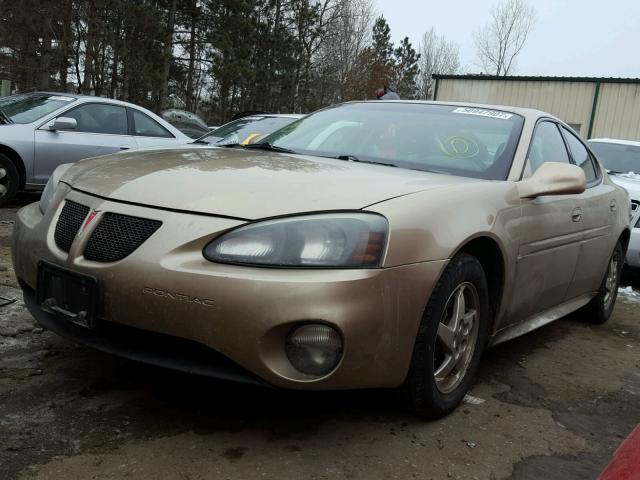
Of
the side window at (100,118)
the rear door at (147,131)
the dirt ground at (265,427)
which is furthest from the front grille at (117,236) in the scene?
the rear door at (147,131)

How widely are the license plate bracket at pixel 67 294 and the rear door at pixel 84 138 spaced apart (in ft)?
16.6

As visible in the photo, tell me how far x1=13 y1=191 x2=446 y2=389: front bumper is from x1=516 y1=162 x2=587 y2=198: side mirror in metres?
0.97

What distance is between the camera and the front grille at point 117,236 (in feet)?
7.30

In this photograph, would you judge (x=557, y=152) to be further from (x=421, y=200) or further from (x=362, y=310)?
(x=362, y=310)

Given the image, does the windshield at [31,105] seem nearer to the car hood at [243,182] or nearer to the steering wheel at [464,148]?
the car hood at [243,182]

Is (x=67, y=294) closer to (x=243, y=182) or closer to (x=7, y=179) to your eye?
(x=243, y=182)

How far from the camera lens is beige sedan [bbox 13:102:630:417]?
2098 mm

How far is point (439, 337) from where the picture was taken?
2551 mm

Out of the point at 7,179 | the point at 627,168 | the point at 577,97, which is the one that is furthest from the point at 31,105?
the point at 577,97

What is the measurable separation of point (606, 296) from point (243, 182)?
322 centimetres

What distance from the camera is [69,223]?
2.46m

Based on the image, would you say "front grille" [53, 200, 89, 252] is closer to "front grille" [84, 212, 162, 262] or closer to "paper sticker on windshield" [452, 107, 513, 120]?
"front grille" [84, 212, 162, 262]

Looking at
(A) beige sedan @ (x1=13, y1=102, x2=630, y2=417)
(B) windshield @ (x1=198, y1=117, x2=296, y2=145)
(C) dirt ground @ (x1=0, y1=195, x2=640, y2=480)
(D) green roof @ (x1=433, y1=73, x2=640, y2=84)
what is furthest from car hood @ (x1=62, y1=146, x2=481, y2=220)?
(D) green roof @ (x1=433, y1=73, x2=640, y2=84)

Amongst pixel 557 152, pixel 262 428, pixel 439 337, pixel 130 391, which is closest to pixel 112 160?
pixel 130 391
